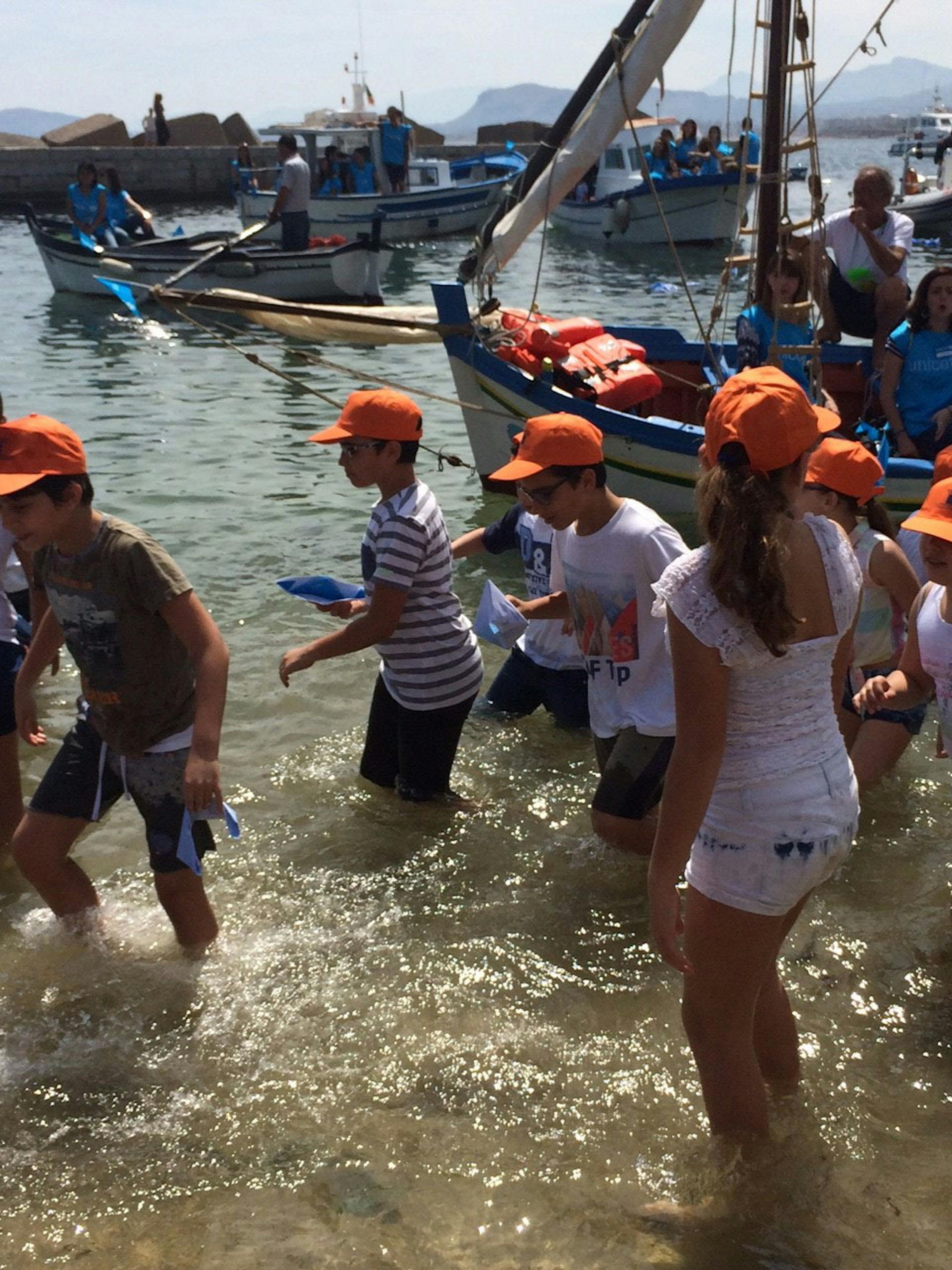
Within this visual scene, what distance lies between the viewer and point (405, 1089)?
3.99 metres

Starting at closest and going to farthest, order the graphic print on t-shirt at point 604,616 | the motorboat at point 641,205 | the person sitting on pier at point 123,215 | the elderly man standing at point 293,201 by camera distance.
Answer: the graphic print on t-shirt at point 604,616 < the elderly man standing at point 293,201 < the person sitting on pier at point 123,215 < the motorboat at point 641,205

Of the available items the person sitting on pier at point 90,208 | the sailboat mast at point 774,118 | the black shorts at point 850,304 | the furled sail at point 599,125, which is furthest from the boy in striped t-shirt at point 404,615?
the person sitting on pier at point 90,208

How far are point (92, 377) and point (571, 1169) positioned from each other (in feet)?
53.5

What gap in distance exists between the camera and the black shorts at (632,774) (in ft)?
15.1

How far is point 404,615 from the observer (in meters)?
5.05

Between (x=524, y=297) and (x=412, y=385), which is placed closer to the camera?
(x=412, y=385)

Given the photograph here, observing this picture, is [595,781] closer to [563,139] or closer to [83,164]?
[563,139]

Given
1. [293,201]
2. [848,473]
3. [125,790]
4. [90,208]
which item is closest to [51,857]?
[125,790]

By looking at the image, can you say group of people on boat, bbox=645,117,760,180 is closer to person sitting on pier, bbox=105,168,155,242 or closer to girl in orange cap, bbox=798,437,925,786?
person sitting on pier, bbox=105,168,155,242

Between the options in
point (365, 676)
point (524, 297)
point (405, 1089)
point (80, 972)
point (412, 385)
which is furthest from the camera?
point (524, 297)

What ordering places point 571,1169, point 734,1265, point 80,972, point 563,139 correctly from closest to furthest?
point 734,1265 → point 571,1169 → point 80,972 → point 563,139

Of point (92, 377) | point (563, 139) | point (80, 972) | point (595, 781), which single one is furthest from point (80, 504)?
point (92, 377)

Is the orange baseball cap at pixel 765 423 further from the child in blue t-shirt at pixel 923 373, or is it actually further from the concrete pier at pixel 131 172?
the concrete pier at pixel 131 172

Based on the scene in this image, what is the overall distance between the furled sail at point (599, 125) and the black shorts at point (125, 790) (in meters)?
6.75
